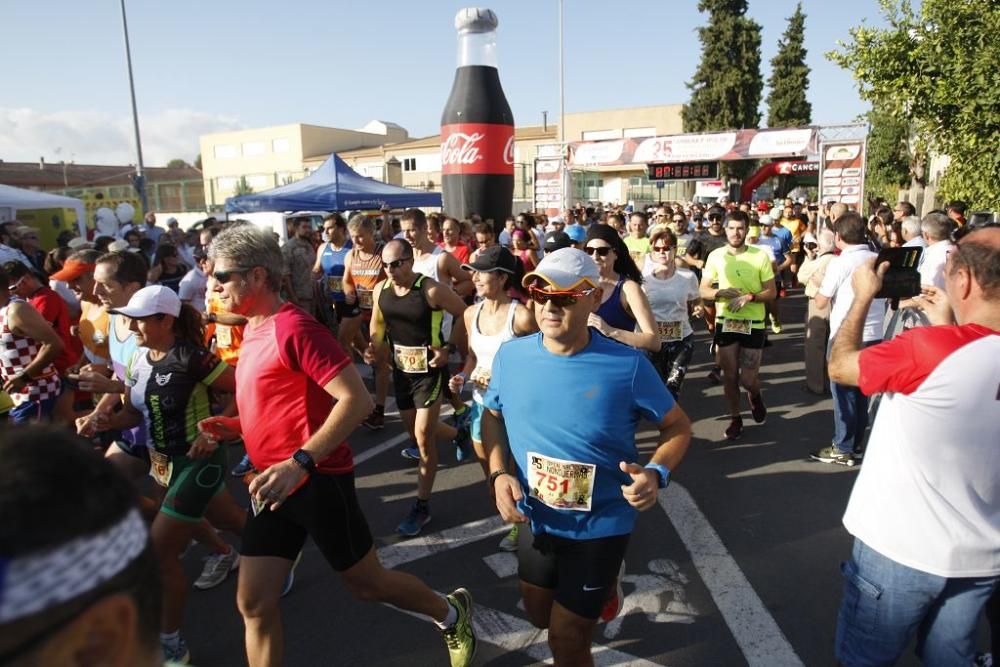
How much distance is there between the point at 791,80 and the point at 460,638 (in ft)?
180

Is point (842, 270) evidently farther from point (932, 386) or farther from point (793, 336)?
point (793, 336)

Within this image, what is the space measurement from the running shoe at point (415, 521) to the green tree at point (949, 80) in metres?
7.32

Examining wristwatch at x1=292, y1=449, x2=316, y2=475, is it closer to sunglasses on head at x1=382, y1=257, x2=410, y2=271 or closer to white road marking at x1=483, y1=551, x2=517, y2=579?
white road marking at x1=483, y1=551, x2=517, y2=579

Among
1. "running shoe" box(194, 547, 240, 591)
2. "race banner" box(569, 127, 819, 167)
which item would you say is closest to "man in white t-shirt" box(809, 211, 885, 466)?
"running shoe" box(194, 547, 240, 591)

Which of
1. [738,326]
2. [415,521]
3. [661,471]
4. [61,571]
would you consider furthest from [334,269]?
[61,571]

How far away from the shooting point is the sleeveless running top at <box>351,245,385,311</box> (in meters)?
6.79

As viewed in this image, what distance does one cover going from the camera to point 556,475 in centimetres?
236

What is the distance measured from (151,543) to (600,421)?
1.67 metres

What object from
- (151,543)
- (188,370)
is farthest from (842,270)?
(151,543)

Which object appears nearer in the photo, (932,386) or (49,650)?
(49,650)

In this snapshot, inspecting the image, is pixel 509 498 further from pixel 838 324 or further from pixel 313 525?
pixel 838 324

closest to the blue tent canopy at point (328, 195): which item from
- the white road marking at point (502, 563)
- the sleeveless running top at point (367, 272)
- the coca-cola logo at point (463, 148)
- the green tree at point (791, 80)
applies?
the coca-cola logo at point (463, 148)

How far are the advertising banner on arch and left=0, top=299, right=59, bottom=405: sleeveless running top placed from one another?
49.4 ft

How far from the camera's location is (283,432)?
2.56 meters
